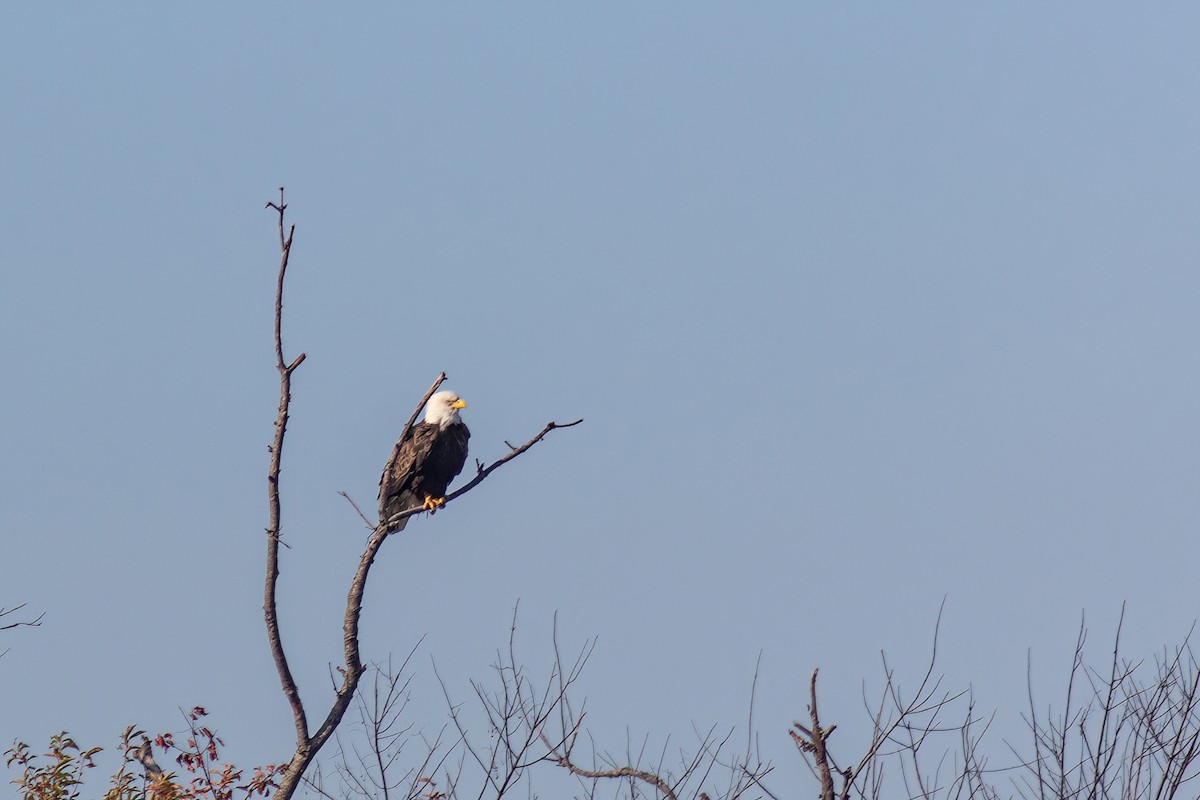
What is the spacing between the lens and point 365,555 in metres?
7.51

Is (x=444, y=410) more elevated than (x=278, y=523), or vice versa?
(x=444, y=410)

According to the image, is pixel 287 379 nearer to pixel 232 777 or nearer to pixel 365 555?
pixel 365 555

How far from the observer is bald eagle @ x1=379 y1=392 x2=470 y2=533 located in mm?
10734

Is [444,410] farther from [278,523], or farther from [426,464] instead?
[278,523]

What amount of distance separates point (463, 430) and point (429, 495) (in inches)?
20.8

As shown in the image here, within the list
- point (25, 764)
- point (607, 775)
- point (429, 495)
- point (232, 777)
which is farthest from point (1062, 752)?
point (429, 495)

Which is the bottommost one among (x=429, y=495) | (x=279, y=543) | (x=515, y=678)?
(x=515, y=678)

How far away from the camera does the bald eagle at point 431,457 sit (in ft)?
35.2

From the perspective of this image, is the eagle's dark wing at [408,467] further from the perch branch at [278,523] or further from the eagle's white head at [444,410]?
the perch branch at [278,523]

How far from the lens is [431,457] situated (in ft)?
35.4

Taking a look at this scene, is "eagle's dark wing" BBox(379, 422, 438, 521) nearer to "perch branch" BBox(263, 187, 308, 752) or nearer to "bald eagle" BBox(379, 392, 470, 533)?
"bald eagle" BBox(379, 392, 470, 533)

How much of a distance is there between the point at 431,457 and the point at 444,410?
0.42 m

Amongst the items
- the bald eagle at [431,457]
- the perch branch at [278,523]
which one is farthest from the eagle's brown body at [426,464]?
the perch branch at [278,523]

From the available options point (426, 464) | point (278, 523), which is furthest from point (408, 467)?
point (278, 523)
